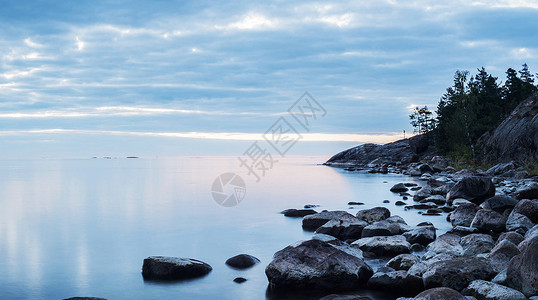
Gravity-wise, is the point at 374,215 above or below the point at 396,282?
above

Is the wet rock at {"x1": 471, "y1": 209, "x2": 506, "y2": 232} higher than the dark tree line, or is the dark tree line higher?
the dark tree line

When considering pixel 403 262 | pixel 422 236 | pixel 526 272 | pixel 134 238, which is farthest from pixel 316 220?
pixel 526 272

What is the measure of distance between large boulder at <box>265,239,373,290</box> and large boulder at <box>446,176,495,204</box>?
15.5 meters

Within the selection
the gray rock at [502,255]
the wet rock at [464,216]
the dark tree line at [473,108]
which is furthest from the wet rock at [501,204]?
the dark tree line at [473,108]

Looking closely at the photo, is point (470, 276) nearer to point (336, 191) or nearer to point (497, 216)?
point (497, 216)

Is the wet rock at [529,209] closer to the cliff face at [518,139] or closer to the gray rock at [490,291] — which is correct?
the gray rock at [490,291]

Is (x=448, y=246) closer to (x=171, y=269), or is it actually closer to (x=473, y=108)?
(x=171, y=269)

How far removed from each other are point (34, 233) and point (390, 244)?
14677mm

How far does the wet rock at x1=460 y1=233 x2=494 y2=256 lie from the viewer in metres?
11.8

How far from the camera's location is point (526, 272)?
8445 mm

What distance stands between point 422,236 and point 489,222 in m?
3.37

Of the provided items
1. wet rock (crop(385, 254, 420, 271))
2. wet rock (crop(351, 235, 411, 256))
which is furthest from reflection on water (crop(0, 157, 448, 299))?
wet rock (crop(351, 235, 411, 256))

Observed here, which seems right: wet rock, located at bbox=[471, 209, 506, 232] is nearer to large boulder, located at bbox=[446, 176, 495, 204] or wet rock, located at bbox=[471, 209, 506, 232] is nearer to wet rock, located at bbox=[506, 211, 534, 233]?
wet rock, located at bbox=[506, 211, 534, 233]

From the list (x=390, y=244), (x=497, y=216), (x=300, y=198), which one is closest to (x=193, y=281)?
(x=390, y=244)
